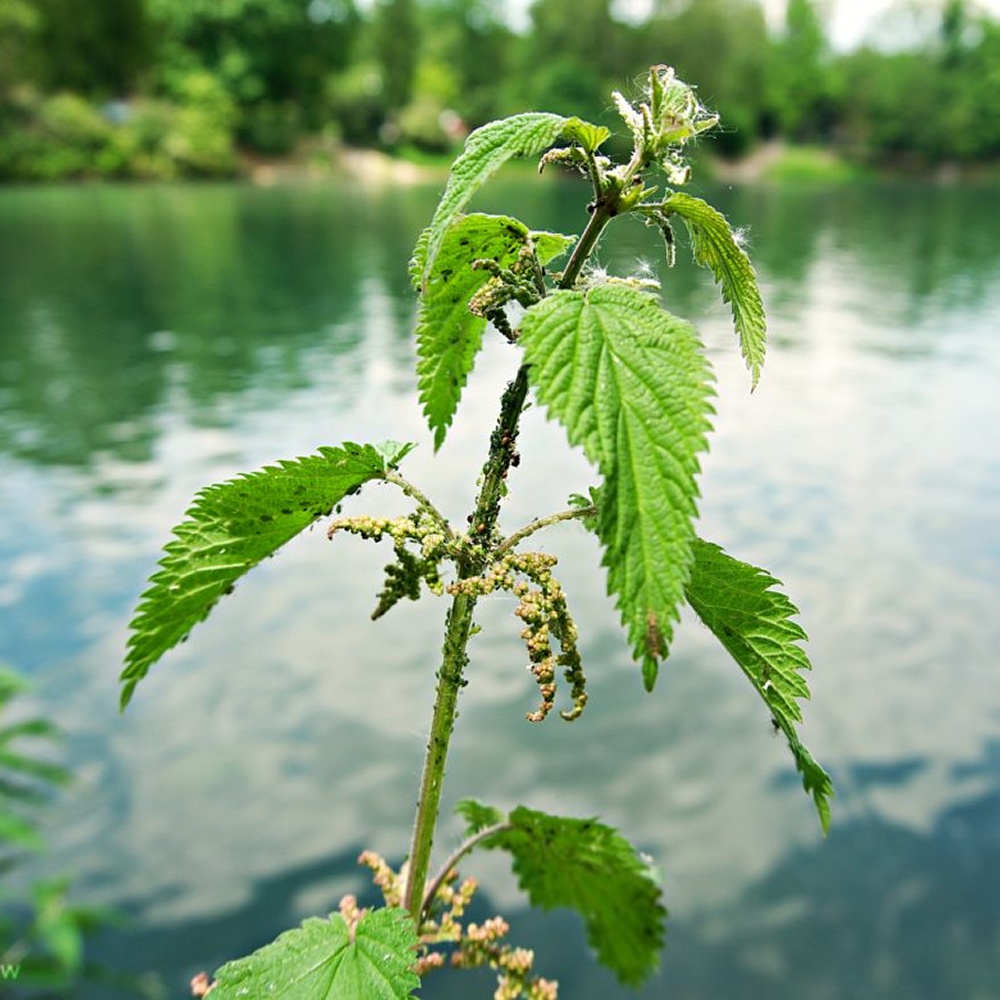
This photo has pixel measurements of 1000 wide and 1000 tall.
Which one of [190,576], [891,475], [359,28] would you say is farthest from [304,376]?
[359,28]

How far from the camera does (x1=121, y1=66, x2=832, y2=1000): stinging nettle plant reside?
43.8 inches

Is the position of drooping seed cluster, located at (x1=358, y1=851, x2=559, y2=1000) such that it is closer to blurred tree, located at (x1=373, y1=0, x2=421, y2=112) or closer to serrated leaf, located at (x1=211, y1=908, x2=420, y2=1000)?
serrated leaf, located at (x1=211, y1=908, x2=420, y2=1000)

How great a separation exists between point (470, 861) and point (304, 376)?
46.6 ft

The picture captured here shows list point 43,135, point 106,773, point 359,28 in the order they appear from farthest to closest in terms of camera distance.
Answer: point 359,28 < point 43,135 < point 106,773

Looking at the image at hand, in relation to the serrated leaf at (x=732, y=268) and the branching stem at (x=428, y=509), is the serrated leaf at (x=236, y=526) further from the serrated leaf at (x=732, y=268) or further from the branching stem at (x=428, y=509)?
the serrated leaf at (x=732, y=268)

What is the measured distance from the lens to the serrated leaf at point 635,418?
1.07m

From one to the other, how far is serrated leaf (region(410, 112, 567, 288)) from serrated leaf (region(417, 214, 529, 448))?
0.37ft

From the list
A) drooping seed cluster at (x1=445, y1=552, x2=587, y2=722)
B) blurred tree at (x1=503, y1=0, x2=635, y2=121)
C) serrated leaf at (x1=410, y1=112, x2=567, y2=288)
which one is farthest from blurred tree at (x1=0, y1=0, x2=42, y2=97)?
drooping seed cluster at (x1=445, y1=552, x2=587, y2=722)

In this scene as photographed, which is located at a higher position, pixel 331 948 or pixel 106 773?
pixel 331 948

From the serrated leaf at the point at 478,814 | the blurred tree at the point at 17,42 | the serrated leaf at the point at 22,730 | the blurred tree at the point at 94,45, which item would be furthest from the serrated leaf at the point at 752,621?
the blurred tree at the point at 94,45

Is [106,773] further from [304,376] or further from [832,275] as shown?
[832,275]

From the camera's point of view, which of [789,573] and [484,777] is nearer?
[484,777]

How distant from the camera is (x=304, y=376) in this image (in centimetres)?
1981

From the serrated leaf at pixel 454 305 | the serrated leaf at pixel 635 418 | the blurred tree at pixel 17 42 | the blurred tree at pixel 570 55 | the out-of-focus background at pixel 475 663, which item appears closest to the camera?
the serrated leaf at pixel 635 418
